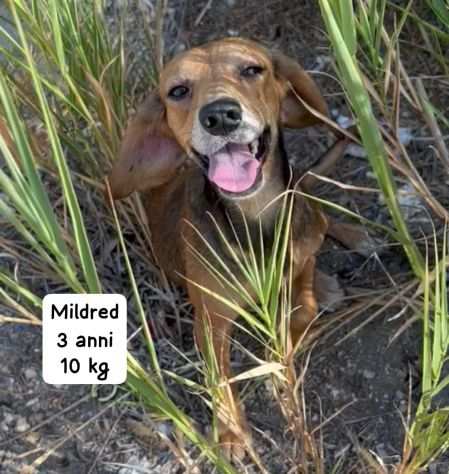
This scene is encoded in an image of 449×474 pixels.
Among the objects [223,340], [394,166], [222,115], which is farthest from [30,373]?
[394,166]

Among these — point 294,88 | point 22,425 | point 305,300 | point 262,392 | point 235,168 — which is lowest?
point 22,425

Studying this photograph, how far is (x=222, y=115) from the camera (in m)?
1.84

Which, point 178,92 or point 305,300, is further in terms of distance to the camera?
point 305,300

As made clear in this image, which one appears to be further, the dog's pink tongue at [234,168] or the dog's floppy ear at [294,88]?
the dog's floppy ear at [294,88]

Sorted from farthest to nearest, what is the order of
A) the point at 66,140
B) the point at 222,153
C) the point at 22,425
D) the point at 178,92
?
the point at 66,140, the point at 22,425, the point at 178,92, the point at 222,153

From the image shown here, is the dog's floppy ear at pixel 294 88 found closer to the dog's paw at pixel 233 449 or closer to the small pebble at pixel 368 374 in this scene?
the small pebble at pixel 368 374

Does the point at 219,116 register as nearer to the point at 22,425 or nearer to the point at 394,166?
the point at 394,166

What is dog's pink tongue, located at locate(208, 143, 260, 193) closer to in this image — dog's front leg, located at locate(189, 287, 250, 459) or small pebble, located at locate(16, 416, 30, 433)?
dog's front leg, located at locate(189, 287, 250, 459)

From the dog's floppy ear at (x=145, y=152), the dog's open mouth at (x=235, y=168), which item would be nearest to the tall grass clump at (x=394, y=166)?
the dog's open mouth at (x=235, y=168)

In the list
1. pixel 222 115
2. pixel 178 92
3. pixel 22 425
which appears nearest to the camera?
pixel 222 115

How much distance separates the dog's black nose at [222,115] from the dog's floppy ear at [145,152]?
Result: 0.33 m

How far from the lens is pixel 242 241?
7.13 feet

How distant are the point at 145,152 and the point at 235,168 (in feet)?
1.10

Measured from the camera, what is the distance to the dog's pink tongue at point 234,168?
1.98 m
